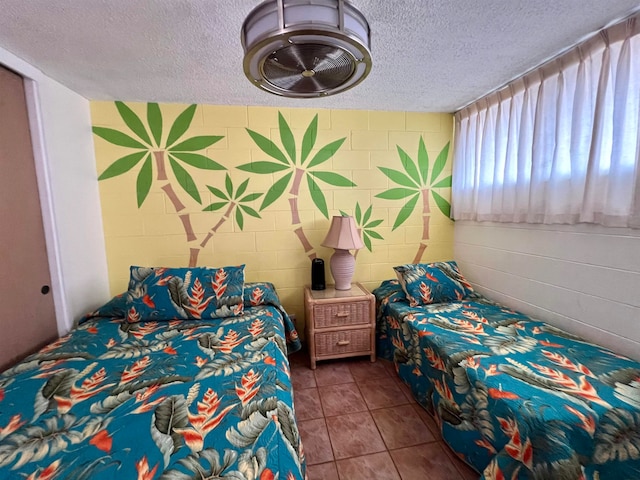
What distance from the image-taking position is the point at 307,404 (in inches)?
72.7

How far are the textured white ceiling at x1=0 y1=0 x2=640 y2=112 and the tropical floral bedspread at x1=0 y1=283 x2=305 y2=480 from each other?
63.1 inches

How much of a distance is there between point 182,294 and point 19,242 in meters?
0.90

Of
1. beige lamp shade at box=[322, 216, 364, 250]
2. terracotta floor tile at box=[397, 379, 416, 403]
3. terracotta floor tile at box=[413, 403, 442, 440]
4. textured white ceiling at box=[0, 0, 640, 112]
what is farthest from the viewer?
beige lamp shade at box=[322, 216, 364, 250]

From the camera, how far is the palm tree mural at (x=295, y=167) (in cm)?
238

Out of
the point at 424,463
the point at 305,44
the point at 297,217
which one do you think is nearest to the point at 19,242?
the point at 297,217

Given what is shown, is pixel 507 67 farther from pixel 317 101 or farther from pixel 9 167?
pixel 9 167

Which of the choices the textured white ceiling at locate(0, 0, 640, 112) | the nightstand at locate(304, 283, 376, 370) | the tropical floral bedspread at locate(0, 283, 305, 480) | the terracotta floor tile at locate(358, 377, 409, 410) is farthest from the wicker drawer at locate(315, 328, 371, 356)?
the textured white ceiling at locate(0, 0, 640, 112)

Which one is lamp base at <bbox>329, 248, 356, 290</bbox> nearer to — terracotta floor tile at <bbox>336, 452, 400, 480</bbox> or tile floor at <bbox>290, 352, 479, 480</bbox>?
tile floor at <bbox>290, 352, 479, 480</bbox>

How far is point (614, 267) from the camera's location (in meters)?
1.46

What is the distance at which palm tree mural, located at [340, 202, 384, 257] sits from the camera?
8.45ft

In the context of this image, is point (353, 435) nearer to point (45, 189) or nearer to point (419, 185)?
point (419, 185)

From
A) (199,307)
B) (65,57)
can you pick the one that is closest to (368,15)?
(65,57)

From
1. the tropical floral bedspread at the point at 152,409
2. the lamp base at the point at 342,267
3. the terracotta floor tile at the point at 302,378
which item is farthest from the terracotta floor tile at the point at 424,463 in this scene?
the lamp base at the point at 342,267

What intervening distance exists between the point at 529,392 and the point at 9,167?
2.82m
